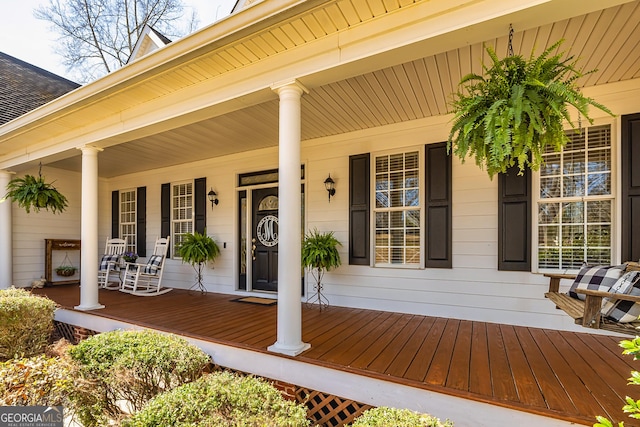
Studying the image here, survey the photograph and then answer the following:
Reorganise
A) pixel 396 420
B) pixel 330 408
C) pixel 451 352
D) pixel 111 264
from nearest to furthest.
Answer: pixel 396 420 < pixel 330 408 < pixel 451 352 < pixel 111 264

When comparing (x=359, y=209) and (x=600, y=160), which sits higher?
(x=600, y=160)

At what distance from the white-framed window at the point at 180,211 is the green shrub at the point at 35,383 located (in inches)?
167

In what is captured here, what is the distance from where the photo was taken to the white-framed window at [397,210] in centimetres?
414

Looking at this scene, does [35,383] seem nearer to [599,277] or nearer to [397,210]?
[397,210]

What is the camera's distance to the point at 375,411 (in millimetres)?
1457

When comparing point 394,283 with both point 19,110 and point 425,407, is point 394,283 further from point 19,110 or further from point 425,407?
point 19,110

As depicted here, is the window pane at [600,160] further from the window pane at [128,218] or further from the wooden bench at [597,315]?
the window pane at [128,218]

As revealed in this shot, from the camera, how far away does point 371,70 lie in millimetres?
2461

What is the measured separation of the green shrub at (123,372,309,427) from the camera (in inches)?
58.2

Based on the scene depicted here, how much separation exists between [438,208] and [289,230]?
2.19m

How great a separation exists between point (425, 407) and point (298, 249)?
4.58 ft

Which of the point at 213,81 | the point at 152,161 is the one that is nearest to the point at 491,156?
the point at 213,81

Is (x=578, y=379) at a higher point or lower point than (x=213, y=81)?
lower

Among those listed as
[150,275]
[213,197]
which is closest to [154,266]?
[150,275]
